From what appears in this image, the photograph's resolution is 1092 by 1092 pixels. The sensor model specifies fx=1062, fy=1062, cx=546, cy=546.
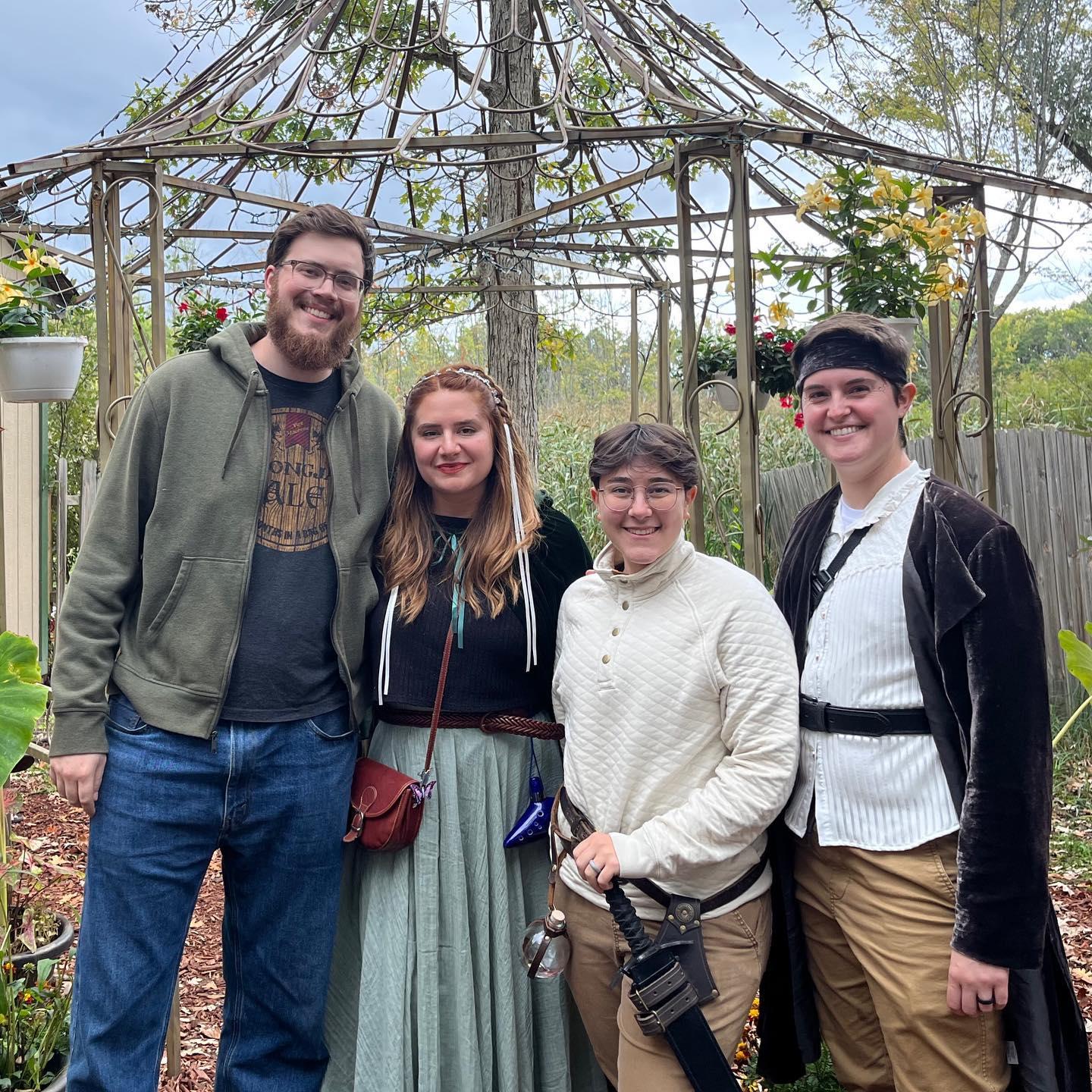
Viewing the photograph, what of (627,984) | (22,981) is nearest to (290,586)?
(627,984)

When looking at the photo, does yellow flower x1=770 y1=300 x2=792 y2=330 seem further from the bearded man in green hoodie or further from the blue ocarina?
the blue ocarina

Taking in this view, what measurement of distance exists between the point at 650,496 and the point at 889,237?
4.24ft

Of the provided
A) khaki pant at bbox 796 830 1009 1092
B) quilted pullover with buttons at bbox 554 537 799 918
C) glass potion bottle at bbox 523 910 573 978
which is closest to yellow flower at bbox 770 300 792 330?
quilted pullover with buttons at bbox 554 537 799 918

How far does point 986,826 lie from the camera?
5.38 feet

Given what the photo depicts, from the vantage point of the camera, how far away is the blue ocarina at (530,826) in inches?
83.4

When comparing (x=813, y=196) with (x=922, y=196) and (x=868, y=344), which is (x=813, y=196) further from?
(x=868, y=344)

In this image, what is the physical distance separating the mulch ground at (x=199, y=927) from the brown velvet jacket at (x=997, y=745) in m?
1.78

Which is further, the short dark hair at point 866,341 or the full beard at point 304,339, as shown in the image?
the full beard at point 304,339

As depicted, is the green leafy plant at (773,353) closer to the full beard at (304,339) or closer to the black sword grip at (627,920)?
the full beard at (304,339)

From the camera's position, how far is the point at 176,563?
204 centimetres

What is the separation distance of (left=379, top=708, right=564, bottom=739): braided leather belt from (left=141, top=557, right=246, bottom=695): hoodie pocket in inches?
14.7

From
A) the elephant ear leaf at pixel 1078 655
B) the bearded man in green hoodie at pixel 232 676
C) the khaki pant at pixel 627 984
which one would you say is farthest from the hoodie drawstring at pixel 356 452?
the elephant ear leaf at pixel 1078 655

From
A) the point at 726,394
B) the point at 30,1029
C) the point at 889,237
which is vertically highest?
the point at 889,237

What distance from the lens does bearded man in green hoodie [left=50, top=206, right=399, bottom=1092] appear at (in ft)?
6.59
